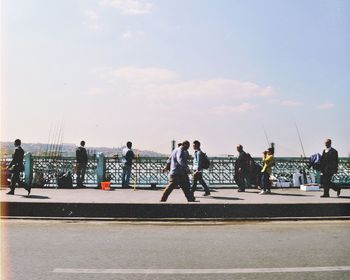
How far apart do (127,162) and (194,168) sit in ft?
13.7

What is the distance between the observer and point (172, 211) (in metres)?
11.2

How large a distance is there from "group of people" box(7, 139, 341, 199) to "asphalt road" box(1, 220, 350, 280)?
2377 mm

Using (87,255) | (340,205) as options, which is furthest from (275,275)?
(340,205)

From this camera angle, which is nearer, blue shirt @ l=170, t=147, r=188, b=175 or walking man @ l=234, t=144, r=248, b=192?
blue shirt @ l=170, t=147, r=188, b=175

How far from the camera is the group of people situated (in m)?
12.6

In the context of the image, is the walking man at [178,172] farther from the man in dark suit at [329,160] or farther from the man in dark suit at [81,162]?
the man in dark suit at [81,162]

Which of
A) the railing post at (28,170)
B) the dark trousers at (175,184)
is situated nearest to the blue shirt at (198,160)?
the dark trousers at (175,184)

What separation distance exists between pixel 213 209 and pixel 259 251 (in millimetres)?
3968

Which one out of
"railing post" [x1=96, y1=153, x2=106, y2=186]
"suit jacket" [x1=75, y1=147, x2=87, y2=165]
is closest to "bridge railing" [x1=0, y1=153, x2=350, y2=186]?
"railing post" [x1=96, y1=153, x2=106, y2=186]

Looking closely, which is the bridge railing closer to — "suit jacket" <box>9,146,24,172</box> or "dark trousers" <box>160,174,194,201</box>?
"suit jacket" <box>9,146,24,172</box>

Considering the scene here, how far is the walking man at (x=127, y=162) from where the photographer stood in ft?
61.9

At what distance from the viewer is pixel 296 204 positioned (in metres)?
11.3

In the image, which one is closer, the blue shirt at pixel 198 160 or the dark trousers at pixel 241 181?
the blue shirt at pixel 198 160

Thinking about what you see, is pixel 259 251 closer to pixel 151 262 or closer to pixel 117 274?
pixel 151 262
